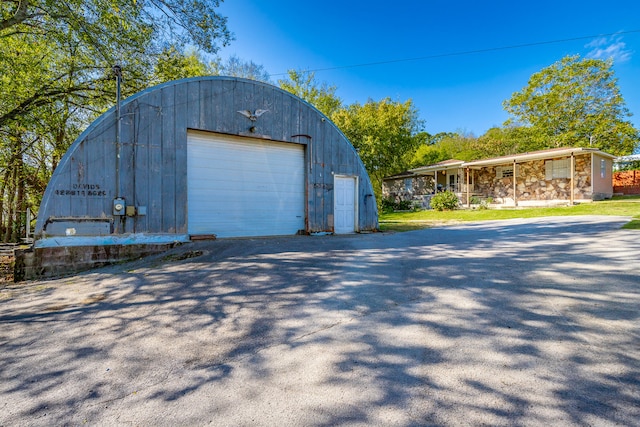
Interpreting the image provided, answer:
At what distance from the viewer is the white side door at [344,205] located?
996cm

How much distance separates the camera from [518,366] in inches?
86.7

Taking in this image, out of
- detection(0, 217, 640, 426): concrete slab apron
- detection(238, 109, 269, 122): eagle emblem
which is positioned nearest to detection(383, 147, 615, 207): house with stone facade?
detection(0, 217, 640, 426): concrete slab apron

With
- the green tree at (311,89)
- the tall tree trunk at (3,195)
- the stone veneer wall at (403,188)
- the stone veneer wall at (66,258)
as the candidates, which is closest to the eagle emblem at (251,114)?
the stone veneer wall at (66,258)

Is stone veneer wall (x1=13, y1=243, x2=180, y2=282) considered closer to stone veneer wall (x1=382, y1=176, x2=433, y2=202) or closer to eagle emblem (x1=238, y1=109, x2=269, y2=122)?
eagle emblem (x1=238, y1=109, x2=269, y2=122)

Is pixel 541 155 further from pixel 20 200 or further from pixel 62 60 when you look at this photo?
pixel 20 200

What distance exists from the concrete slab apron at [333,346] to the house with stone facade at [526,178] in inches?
607

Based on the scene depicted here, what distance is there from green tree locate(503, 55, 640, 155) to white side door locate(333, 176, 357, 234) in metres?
22.3

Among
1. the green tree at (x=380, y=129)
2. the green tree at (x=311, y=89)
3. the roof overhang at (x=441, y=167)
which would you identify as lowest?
the roof overhang at (x=441, y=167)

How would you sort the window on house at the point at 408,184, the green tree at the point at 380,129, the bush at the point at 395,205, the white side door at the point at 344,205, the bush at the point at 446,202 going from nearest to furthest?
the white side door at the point at 344,205
the bush at the point at 446,202
the green tree at the point at 380,129
the bush at the point at 395,205
the window on house at the point at 408,184

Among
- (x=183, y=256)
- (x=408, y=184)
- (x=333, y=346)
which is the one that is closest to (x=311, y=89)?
(x=408, y=184)

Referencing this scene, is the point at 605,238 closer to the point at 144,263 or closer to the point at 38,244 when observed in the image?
the point at 144,263

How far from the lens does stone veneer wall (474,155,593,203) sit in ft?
55.7

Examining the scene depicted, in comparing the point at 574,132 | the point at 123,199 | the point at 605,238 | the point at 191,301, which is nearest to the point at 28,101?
the point at 123,199

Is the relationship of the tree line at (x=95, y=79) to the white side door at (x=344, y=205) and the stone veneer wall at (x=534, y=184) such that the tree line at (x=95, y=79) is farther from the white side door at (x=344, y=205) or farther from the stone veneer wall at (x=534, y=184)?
the stone veneer wall at (x=534, y=184)
